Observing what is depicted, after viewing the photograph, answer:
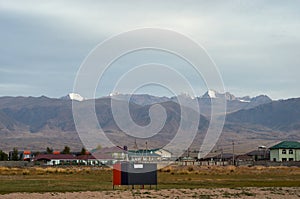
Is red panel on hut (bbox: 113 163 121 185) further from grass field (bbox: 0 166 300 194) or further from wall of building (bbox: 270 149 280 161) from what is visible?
wall of building (bbox: 270 149 280 161)

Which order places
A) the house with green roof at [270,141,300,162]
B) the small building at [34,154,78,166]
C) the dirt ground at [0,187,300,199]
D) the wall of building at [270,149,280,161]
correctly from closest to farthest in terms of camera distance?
1. the dirt ground at [0,187,300,199]
2. the house with green roof at [270,141,300,162]
3. the wall of building at [270,149,280,161]
4. the small building at [34,154,78,166]

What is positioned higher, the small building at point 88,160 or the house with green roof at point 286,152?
the house with green roof at point 286,152

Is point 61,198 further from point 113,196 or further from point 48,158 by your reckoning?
point 48,158

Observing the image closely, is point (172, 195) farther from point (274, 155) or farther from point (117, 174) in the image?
point (274, 155)

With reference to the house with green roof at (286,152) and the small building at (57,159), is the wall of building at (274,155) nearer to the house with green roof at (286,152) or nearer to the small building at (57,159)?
the house with green roof at (286,152)

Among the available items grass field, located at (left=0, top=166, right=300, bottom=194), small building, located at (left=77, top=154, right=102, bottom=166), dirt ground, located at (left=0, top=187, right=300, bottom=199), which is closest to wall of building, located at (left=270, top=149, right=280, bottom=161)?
small building, located at (left=77, top=154, right=102, bottom=166)

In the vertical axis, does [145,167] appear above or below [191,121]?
below

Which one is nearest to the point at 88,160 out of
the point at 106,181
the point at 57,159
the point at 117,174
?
the point at 57,159

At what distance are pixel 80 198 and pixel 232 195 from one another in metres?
9.96

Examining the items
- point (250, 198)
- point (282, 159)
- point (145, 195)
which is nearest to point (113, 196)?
point (145, 195)

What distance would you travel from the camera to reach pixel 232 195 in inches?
1558

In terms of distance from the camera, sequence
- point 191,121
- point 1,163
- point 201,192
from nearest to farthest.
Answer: point 201,192, point 1,163, point 191,121

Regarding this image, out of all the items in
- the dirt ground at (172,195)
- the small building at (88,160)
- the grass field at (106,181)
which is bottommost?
the dirt ground at (172,195)

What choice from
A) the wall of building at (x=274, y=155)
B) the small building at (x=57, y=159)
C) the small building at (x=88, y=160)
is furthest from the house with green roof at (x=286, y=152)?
the small building at (x=57, y=159)
